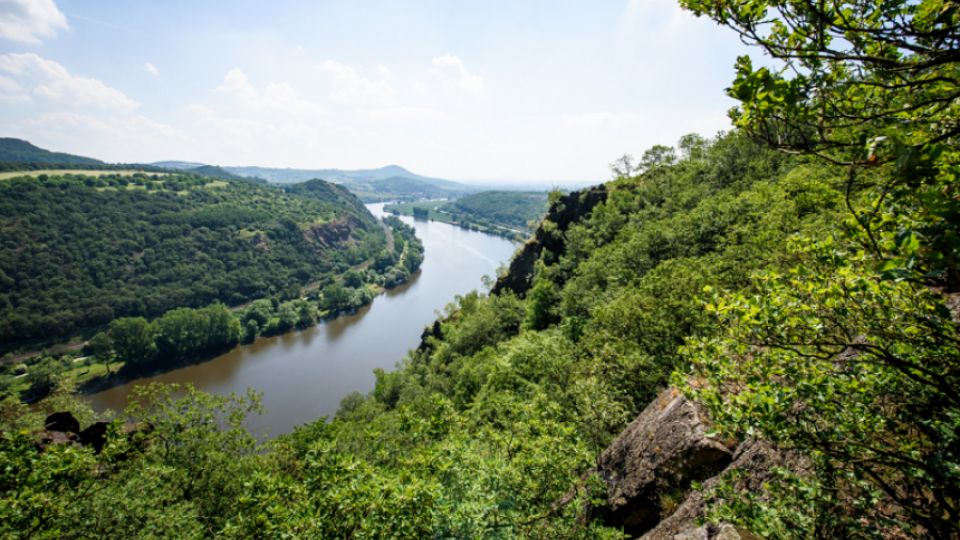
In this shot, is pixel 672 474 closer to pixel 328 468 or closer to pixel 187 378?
pixel 328 468

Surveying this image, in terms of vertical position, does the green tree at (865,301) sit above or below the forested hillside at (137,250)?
above

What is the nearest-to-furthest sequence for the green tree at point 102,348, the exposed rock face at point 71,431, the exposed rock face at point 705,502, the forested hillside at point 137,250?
the exposed rock face at point 705,502 < the exposed rock face at point 71,431 < the green tree at point 102,348 < the forested hillside at point 137,250

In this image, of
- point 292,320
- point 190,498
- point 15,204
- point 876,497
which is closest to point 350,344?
point 292,320

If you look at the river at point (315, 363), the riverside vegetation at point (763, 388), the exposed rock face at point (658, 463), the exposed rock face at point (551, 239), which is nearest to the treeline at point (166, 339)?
the river at point (315, 363)

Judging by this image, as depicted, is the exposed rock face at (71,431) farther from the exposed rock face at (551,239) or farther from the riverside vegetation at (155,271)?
the riverside vegetation at (155,271)

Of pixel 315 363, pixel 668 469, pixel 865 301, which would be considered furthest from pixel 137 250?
pixel 865 301

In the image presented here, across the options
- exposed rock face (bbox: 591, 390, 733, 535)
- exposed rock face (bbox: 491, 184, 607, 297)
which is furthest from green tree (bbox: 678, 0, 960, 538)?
exposed rock face (bbox: 491, 184, 607, 297)

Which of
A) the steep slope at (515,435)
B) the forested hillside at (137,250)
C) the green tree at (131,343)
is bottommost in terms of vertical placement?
the green tree at (131,343)
